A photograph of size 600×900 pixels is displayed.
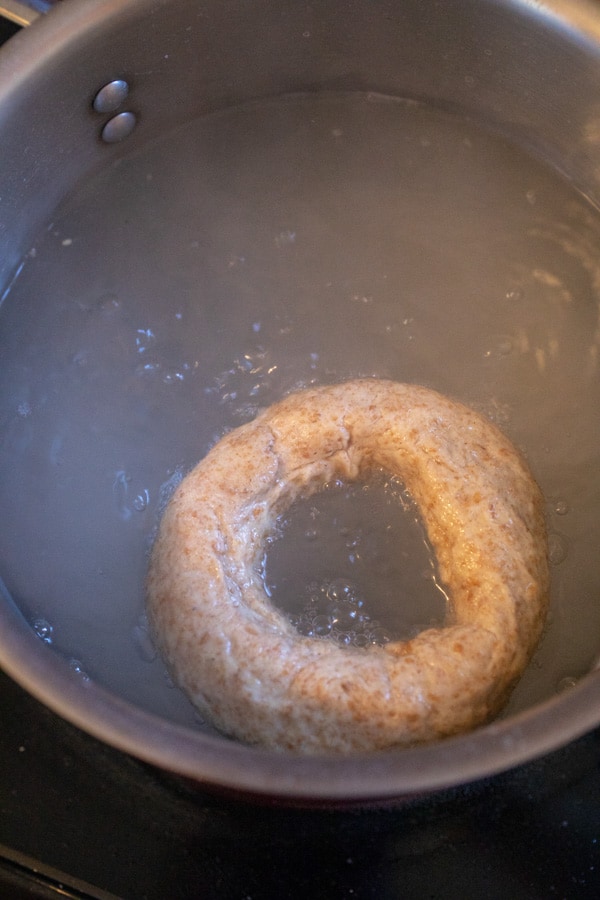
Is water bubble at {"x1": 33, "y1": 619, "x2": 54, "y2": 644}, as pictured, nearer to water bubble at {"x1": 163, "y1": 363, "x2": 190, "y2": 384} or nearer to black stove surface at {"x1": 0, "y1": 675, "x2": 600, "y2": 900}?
black stove surface at {"x1": 0, "y1": 675, "x2": 600, "y2": 900}

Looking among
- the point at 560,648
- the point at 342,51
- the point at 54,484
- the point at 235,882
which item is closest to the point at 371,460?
the point at 560,648

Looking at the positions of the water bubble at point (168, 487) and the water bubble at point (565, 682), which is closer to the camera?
the water bubble at point (565, 682)

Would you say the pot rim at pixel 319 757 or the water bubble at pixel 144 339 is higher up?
the water bubble at pixel 144 339

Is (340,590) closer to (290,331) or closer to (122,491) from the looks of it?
(122,491)

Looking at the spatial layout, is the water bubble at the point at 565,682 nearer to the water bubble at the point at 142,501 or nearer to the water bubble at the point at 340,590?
the water bubble at the point at 340,590

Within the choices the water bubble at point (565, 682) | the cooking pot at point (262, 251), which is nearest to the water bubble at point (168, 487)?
the cooking pot at point (262, 251)

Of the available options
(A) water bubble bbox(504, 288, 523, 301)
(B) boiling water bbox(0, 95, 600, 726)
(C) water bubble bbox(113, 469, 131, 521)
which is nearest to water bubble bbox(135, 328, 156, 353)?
(B) boiling water bbox(0, 95, 600, 726)
